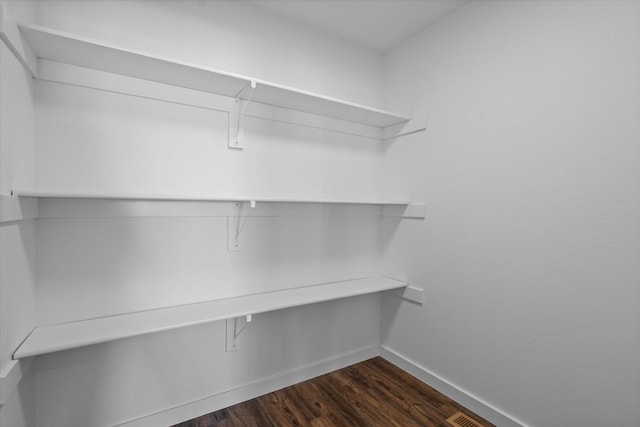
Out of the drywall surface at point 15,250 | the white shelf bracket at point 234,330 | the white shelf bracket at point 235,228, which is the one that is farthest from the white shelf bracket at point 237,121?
the white shelf bracket at point 234,330

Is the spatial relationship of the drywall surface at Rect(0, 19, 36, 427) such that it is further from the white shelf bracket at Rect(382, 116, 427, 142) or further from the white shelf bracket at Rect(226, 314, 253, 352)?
the white shelf bracket at Rect(382, 116, 427, 142)

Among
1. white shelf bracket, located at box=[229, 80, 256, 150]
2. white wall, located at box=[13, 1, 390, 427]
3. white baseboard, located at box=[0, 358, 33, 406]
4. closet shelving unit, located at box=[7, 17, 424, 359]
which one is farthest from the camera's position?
white shelf bracket, located at box=[229, 80, 256, 150]

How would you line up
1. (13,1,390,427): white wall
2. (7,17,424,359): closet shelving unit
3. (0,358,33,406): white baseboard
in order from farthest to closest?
(13,1,390,427): white wall, (7,17,424,359): closet shelving unit, (0,358,33,406): white baseboard

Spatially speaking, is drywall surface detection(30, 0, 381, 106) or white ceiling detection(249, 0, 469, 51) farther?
white ceiling detection(249, 0, 469, 51)

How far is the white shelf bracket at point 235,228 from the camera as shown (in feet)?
5.76

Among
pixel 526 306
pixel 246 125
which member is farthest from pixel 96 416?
pixel 526 306

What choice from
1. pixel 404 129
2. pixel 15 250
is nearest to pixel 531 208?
pixel 404 129

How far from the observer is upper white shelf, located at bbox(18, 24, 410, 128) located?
1.17m

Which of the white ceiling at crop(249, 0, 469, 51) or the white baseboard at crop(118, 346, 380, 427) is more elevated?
the white ceiling at crop(249, 0, 469, 51)

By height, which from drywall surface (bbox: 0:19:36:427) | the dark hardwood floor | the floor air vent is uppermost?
drywall surface (bbox: 0:19:36:427)

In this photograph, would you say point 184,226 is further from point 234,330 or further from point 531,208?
point 531,208

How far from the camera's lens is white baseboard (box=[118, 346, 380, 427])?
1.58 meters

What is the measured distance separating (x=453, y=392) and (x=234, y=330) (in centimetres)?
143

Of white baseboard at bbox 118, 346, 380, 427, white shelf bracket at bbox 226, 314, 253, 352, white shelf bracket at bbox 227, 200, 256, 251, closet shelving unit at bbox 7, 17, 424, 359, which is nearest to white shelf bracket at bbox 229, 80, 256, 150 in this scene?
closet shelving unit at bbox 7, 17, 424, 359
